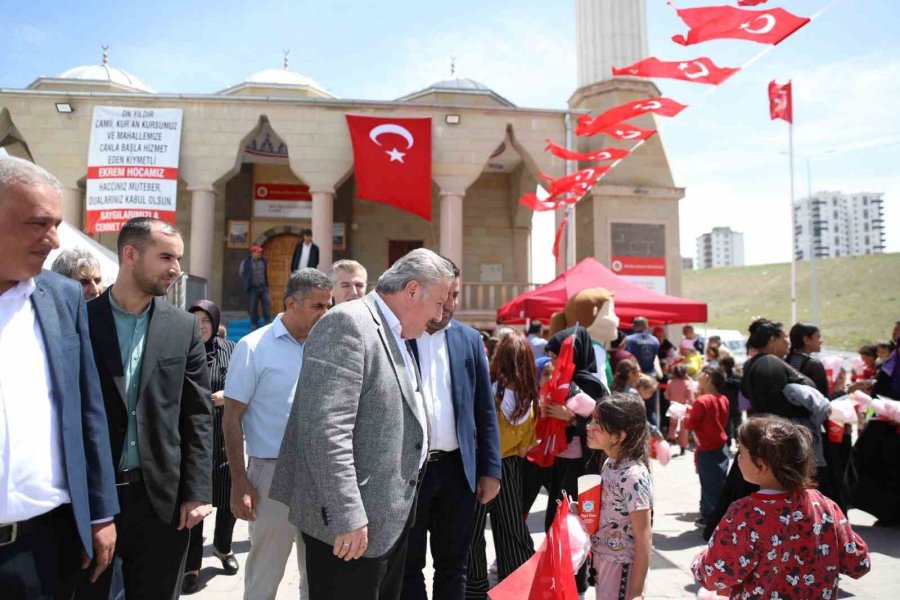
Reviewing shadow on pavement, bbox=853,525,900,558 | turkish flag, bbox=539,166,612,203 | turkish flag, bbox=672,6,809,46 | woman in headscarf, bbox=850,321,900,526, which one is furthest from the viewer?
turkish flag, bbox=539,166,612,203

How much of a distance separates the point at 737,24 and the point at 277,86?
54.1ft

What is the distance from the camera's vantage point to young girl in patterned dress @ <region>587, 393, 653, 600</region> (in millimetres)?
2967

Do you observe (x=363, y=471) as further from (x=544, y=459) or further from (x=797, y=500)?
(x=544, y=459)

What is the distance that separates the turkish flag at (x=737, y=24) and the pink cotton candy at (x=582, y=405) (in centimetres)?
517

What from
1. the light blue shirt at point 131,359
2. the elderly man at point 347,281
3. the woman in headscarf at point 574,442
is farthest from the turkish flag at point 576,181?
the light blue shirt at point 131,359

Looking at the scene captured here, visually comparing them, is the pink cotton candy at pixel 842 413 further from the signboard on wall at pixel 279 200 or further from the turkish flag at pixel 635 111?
the signboard on wall at pixel 279 200

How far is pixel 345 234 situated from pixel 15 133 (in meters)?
9.36

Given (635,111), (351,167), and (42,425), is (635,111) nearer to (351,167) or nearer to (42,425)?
(351,167)

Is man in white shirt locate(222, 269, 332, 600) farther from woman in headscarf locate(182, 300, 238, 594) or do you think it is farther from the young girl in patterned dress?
the young girl in patterned dress

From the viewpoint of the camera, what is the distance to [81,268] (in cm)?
371

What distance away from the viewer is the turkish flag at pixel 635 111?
927cm

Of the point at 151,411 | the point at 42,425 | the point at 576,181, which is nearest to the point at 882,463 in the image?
the point at 151,411

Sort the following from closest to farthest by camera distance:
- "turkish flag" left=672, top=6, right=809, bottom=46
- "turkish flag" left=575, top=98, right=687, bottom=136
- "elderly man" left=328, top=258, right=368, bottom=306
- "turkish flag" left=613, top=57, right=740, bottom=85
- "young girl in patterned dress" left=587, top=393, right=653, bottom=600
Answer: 1. "young girl in patterned dress" left=587, top=393, right=653, bottom=600
2. "elderly man" left=328, top=258, right=368, bottom=306
3. "turkish flag" left=672, top=6, right=809, bottom=46
4. "turkish flag" left=613, top=57, right=740, bottom=85
5. "turkish flag" left=575, top=98, right=687, bottom=136

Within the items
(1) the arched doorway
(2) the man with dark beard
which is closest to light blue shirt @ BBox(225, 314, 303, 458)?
→ (2) the man with dark beard
